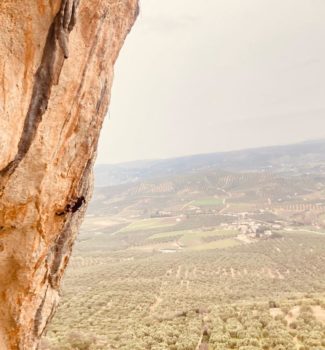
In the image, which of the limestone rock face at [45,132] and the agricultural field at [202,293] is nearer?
the limestone rock face at [45,132]

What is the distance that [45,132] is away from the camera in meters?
8.23

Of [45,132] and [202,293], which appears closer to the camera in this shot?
[45,132]

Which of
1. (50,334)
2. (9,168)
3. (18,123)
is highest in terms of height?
(18,123)

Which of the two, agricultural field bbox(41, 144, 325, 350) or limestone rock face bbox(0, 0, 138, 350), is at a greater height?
limestone rock face bbox(0, 0, 138, 350)

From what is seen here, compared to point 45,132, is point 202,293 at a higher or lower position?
lower

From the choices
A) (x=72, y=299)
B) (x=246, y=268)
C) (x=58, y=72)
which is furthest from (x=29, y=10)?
(x=246, y=268)

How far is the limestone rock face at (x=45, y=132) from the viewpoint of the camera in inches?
277

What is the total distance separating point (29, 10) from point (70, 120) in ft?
8.73

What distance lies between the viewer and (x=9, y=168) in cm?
786

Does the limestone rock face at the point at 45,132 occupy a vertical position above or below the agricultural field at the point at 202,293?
above

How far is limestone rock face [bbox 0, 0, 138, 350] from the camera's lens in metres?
7.03

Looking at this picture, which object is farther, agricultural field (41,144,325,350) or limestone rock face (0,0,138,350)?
agricultural field (41,144,325,350)

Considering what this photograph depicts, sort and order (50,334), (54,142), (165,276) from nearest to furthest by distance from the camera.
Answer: (54,142) < (50,334) < (165,276)

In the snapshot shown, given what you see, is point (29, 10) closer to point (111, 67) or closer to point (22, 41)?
point (22, 41)
